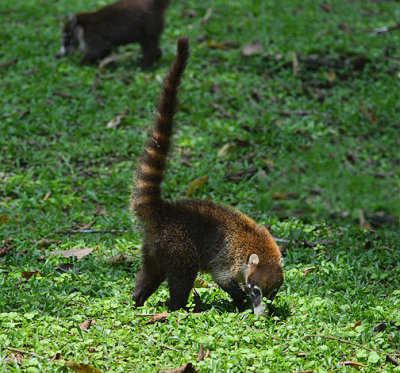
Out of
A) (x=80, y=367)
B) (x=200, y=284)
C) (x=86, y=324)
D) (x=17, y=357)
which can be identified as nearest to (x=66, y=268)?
(x=86, y=324)

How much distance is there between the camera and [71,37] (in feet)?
30.8

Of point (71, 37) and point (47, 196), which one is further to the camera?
point (71, 37)

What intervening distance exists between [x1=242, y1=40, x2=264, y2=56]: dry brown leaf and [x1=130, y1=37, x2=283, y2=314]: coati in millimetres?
5563

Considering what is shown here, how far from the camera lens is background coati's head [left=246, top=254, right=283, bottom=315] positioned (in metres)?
4.05

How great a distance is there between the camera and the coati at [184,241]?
4.04m

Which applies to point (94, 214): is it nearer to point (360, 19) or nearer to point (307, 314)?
point (307, 314)

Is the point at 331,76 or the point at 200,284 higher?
the point at 331,76

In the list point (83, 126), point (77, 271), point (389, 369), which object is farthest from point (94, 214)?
point (389, 369)

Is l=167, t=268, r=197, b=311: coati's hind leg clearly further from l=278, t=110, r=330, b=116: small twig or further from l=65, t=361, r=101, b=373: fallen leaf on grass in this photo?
l=278, t=110, r=330, b=116: small twig

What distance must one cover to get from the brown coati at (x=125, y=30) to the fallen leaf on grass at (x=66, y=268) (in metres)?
5.06

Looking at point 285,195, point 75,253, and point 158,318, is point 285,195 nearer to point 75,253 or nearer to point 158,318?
point 75,253

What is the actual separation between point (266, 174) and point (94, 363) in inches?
156

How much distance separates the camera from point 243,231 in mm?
4352

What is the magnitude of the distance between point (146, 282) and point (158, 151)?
937mm
